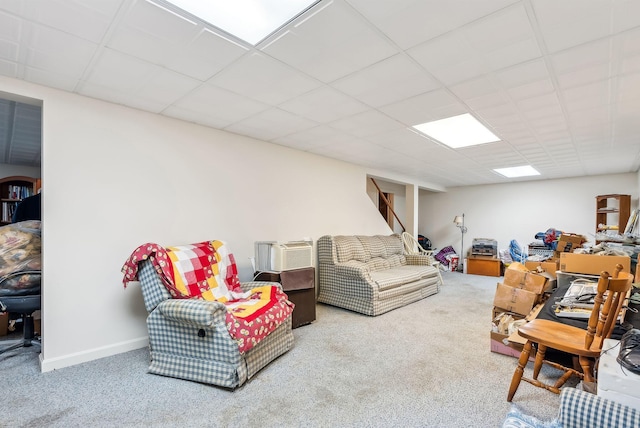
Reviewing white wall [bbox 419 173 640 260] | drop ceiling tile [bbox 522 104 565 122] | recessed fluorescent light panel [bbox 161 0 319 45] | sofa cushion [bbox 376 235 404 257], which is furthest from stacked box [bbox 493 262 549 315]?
white wall [bbox 419 173 640 260]

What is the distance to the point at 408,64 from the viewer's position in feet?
6.21

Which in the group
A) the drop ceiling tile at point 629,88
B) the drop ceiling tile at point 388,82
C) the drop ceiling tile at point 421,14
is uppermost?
the drop ceiling tile at point 421,14

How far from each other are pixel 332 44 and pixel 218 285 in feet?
7.13

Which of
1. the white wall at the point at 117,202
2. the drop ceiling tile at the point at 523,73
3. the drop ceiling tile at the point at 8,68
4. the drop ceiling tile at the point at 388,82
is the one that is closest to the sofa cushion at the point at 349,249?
the white wall at the point at 117,202

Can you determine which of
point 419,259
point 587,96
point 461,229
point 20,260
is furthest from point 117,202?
point 461,229

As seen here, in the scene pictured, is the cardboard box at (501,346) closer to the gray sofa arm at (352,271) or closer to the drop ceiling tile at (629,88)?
the gray sofa arm at (352,271)

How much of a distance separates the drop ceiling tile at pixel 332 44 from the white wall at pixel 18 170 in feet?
18.3

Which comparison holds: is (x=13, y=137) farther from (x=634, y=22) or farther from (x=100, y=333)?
(x=634, y=22)

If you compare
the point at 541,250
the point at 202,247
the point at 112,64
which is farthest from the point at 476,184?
the point at 112,64

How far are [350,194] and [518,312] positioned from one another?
285 cm

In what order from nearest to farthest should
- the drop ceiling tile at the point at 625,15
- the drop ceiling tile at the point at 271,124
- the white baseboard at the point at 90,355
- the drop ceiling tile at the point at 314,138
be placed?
the drop ceiling tile at the point at 625,15
the white baseboard at the point at 90,355
the drop ceiling tile at the point at 271,124
the drop ceiling tile at the point at 314,138

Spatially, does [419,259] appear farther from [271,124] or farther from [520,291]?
[271,124]

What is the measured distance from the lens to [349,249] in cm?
431

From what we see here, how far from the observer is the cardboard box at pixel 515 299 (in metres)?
2.80
